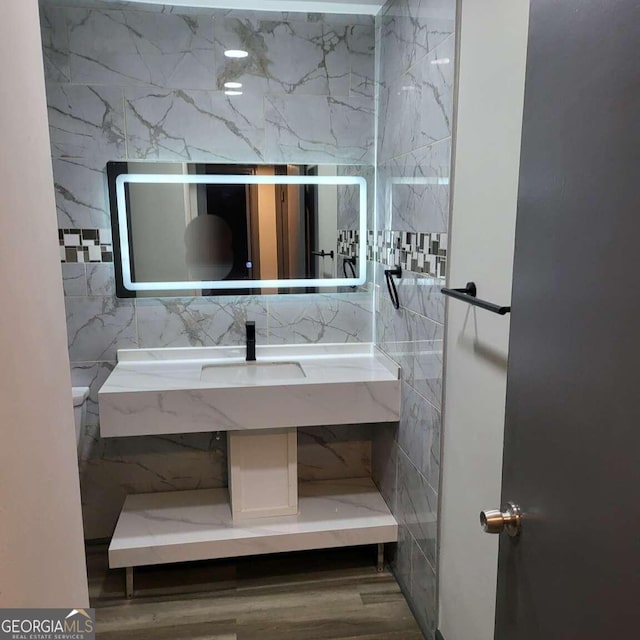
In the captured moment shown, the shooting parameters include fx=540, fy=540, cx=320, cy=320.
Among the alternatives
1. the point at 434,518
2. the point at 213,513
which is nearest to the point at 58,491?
the point at 434,518

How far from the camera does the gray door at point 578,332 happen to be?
60cm

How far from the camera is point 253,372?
2.43 metres

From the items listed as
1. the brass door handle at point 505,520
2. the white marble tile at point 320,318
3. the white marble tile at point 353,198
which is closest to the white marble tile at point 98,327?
the white marble tile at point 320,318

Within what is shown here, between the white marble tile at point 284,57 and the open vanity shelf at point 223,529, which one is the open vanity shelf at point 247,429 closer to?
the open vanity shelf at point 223,529

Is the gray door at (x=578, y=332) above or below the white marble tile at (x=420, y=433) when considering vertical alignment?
above

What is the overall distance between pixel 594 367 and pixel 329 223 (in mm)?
1990

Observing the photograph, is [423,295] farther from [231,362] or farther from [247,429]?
[231,362]

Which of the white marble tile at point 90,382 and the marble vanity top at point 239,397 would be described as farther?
the white marble tile at point 90,382

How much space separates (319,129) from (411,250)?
841 millimetres

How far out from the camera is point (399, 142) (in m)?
2.15

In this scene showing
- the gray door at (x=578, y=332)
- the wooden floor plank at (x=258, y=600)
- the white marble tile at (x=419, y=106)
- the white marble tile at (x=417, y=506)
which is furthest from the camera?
the wooden floor plank at (x=258, y=600)

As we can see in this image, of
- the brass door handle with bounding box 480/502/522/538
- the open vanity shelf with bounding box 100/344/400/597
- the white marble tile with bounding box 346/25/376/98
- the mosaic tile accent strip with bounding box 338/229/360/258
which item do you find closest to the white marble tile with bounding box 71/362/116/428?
the open vanity shelf with bounding box 100/344/400/597

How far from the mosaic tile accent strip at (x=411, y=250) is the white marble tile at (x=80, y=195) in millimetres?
1204

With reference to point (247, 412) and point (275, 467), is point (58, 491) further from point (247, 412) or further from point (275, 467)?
point (275, 467)
